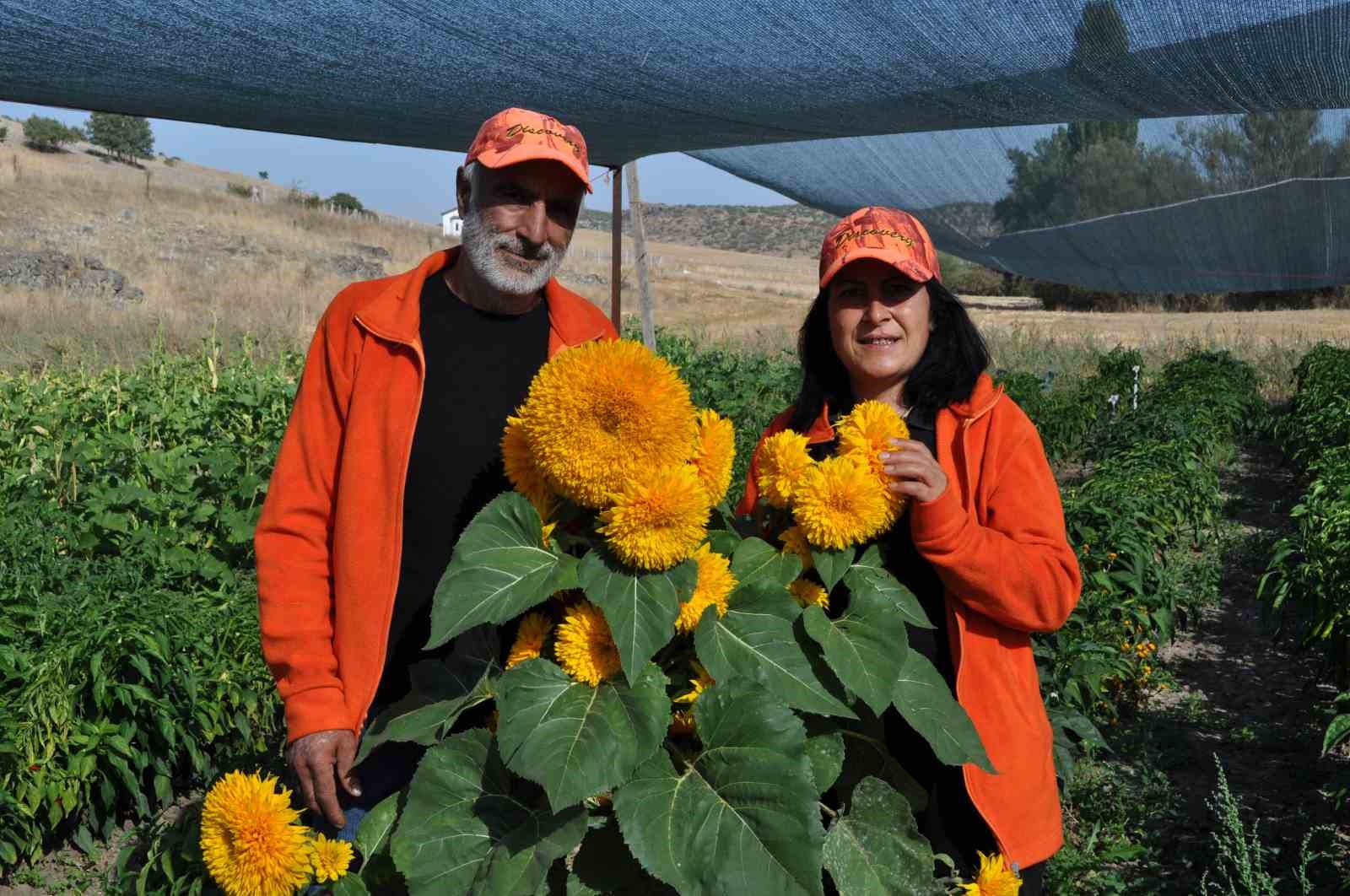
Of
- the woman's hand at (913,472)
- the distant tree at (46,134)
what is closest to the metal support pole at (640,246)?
the woman's hand at (913,472)

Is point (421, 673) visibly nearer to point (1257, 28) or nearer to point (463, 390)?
point (463, 390)

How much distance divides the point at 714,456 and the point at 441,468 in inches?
28.2

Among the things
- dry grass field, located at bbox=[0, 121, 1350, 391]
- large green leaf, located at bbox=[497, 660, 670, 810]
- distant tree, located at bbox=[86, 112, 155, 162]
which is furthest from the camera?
distant tree, located at bbox=[86, 112, 155, 162]

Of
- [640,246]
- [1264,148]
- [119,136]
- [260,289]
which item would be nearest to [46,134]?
[119,136]

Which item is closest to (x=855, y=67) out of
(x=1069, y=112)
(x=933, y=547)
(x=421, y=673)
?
(x=1069, y=112)

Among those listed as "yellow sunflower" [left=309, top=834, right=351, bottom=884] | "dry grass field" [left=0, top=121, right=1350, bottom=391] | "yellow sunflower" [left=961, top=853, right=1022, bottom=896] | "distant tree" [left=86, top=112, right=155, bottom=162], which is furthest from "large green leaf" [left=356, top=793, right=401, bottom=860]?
"distant tree" [left=86, top=112, right=155, bottom=162]

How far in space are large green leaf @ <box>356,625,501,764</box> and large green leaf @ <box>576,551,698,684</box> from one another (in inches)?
7.9

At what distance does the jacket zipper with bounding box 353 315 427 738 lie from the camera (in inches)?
70.8

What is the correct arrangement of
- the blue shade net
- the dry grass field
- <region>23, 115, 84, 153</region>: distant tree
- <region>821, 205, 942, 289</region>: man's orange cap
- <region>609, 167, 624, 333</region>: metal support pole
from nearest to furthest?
<region>821, 205, 942, 289</region>: man's orange cap < the blue shade net < <region>609, 167, 624, 333</region>: metal support pole < the dry grass field < <region>23, 115, 84, 153</region>: distant tree

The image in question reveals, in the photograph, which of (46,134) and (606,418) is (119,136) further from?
(606,418)

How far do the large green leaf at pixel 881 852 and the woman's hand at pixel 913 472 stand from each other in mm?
357

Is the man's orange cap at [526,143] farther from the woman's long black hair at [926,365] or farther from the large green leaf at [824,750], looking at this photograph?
the large green leaf at [824,750]

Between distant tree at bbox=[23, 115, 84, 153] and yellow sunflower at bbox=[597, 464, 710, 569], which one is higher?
distant tree at bbox=[23, 115, 84, 153]

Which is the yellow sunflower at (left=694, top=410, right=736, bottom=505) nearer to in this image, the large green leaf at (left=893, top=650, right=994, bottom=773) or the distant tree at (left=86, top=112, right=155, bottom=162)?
the large green leaf at (left=893, top=650, right=994, bottom=773)
